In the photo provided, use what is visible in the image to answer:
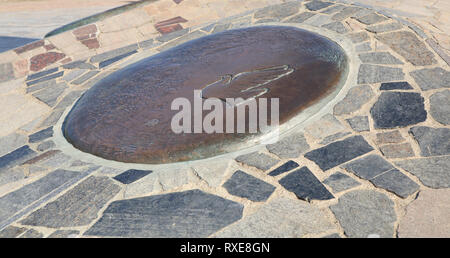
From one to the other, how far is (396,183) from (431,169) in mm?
288

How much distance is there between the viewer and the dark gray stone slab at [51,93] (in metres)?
4.51

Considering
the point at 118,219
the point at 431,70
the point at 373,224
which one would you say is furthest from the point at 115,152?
the point at 431,70

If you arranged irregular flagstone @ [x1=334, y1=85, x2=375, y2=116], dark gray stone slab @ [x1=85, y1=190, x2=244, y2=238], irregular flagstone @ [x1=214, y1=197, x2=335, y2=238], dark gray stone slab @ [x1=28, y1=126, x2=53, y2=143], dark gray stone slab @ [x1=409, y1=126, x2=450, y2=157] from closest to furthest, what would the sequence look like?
irregular flagstone @ [x1=214, y1=197, x2=335, y2=238], dark gray stone slab @ [x1=85, y1=190, x2=244, y2=238], dark gray stone slab @ [x1=409, y1=126, x2=450, y2=157], irregular flagstone @ [x1=334, y1=85, x2=375, y2=116], dark gray stone slab @ [x1=28, y1=126, x2=53, y2=143]

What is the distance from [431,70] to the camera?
12.0ft

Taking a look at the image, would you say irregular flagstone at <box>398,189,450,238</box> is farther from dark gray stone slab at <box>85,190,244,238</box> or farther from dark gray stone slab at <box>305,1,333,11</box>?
dark gray stone slab at <box>305,1,333,11</box>

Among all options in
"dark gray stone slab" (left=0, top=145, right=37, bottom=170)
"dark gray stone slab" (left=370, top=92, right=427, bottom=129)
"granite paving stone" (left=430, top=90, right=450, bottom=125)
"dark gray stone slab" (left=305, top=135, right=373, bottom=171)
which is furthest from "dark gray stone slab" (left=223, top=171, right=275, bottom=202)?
"dark gray stone slab" (left=0, top=145, right=37, bottom=170)

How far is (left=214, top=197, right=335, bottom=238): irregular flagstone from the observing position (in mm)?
2295

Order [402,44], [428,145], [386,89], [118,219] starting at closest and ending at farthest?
1. [118,219]
2. [428,145]
3. [386,89]
4. [402,44]

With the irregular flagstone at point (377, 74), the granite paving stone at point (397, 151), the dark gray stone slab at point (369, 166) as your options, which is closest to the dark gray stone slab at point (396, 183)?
the dark gray stone slab at point (369, 166)

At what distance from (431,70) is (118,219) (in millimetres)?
2932

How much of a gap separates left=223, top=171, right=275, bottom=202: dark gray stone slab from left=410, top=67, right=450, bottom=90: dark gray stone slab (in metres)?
1.76

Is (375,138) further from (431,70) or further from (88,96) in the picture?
(88,96)

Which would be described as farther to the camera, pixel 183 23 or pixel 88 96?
pixel 183 23

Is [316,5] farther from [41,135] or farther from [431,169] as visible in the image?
[41,135]
